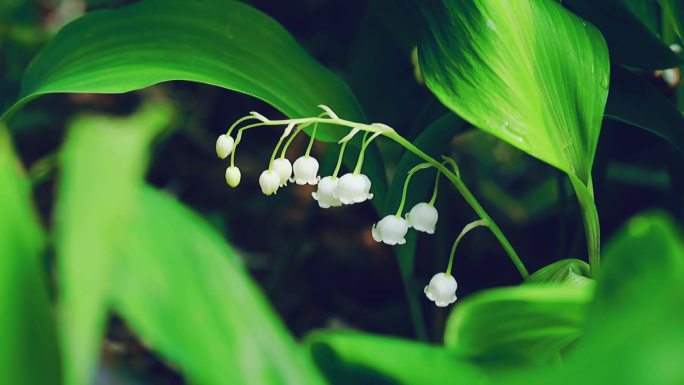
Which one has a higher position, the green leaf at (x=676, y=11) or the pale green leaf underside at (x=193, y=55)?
the pale green leaf underside at (x=193, y=55)

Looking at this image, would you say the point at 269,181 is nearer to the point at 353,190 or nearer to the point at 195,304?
the point at 353,190

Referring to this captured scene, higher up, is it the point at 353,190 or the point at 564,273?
the point at 353,190

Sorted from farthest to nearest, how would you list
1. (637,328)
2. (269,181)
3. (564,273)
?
1. (269,181)
2. (564,273)
3. (637,328)

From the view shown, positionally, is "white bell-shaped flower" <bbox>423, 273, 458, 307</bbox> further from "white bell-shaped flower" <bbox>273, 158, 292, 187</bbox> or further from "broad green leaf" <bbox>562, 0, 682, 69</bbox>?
"broad green leaf" <bbox>562, 0, 682, 69</bbox>

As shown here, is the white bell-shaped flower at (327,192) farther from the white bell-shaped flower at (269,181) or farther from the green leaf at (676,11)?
the green leaf at (676,11)

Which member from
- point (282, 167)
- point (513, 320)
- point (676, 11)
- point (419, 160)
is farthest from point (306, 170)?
point (676, 11)

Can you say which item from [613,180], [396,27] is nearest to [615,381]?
[396,27]

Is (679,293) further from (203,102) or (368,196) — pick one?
(203,102)

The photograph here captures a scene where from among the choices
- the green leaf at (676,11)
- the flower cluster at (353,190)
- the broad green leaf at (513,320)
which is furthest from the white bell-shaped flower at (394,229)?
the green leaf at (676,11)

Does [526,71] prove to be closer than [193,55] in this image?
Yes
